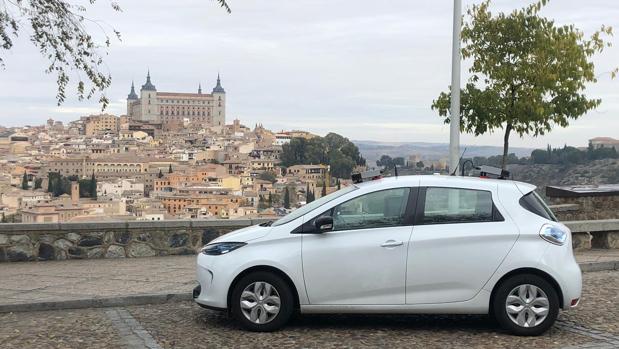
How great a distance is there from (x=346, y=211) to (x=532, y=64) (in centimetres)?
787

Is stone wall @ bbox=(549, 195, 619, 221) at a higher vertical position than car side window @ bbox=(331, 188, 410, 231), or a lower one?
lower

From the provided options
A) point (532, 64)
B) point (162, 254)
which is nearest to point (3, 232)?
point (162, 254)

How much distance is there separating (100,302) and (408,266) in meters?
3.63

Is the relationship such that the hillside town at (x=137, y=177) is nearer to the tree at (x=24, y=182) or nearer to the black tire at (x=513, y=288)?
the tree at (x=24, y=182)

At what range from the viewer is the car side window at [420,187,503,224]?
6.55 metres

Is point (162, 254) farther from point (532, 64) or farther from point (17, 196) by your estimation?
point (17, 196)

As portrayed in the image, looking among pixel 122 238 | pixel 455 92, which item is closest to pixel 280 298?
pixel 122 238

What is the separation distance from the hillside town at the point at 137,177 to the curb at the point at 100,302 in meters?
Result: 2.87

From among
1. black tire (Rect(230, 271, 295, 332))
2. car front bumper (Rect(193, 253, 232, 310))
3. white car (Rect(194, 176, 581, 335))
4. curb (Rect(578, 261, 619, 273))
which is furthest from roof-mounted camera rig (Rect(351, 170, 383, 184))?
curb (Rect(578, 261, 619, 273))

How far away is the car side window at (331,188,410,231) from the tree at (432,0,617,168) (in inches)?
278

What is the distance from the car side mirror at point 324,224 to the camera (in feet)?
21.4

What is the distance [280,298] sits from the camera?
6.43m

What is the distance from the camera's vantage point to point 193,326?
22.4 feet

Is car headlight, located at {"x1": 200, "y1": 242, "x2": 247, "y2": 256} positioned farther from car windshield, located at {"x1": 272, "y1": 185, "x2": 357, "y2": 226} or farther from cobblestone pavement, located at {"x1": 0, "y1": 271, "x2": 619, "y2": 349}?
cobblestone pavement, located at {"x1": 0, "y1": 271, "x2": 619, "y2": 349}
